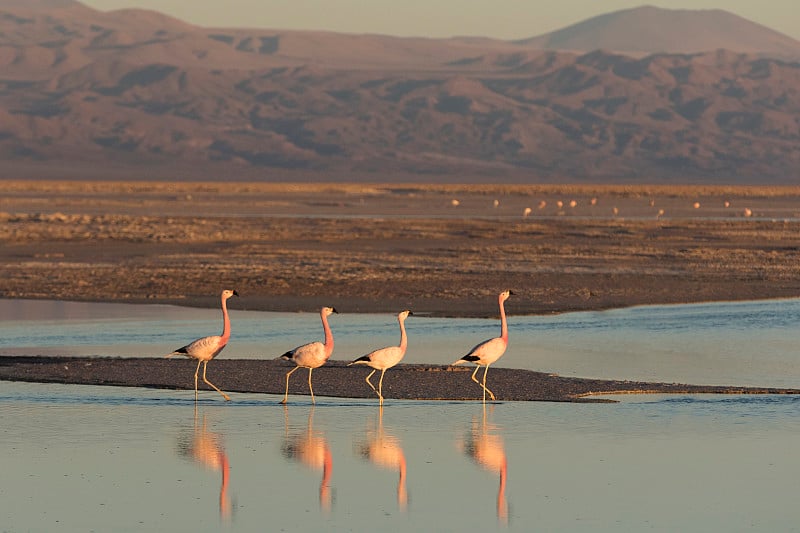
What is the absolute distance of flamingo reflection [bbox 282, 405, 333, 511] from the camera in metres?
13.1

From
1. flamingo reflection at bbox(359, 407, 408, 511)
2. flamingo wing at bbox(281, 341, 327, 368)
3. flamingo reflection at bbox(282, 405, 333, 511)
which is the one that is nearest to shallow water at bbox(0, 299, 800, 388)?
flamingo wing at bbox(281, 341, 327, 368)

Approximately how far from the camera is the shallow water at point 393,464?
11.8 m

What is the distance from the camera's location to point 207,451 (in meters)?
14.5

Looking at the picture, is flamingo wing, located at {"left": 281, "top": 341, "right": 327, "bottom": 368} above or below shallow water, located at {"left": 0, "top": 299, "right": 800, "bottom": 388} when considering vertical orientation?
above

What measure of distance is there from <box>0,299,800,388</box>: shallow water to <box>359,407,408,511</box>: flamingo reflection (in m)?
5.45

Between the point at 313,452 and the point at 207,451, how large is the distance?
99 cm

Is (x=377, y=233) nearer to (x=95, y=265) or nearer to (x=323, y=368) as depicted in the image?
(x=95, y=265)

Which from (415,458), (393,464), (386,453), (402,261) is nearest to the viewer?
(393,464)

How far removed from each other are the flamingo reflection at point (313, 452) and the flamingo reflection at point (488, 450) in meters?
1.33

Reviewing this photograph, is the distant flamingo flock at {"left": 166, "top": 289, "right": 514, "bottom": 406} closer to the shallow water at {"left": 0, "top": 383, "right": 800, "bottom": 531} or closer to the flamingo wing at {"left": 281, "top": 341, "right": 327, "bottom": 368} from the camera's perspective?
the flamingo wing at {"left": 281, "top": 341, "right": 327, "bottom": 368}

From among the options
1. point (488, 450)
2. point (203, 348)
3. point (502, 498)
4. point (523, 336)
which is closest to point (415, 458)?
point (488, 450)

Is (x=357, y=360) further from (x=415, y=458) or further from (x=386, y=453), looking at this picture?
(x=415, y=458)

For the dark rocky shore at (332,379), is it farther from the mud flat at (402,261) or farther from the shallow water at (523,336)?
the mud flat at (402,261)

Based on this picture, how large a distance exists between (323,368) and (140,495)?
326 inches
